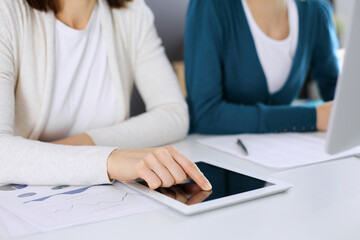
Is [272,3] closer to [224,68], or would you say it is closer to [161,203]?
[224,68]

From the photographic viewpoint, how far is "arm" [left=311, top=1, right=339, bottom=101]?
1.55 m

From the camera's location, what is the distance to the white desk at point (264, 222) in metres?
0.57

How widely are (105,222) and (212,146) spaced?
53cm

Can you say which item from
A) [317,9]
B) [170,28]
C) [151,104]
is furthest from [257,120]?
[170,28]

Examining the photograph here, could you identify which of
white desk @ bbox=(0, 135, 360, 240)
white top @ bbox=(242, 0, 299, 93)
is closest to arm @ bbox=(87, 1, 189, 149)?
white top @ bbox=(242, 0, 299, 93)

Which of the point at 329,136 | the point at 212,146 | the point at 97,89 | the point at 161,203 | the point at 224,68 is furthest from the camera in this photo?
the point at 224,68

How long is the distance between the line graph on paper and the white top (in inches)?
32.6

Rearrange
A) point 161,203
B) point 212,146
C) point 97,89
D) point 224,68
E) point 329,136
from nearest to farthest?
point 329,136 → point 161,203 → point 212,146 → point 97,89 → point 224,68

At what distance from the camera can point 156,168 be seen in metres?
0.74

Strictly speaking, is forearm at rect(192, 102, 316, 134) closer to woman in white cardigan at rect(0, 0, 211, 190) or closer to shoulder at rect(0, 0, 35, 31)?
woman in white cardigan at rect(0, 0, 211, 190)

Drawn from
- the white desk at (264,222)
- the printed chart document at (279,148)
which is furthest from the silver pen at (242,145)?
the white desk at (264,222)

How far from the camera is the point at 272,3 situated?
1.46 m

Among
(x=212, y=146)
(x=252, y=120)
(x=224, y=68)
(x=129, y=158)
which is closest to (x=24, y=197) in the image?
(x=129, y=158)

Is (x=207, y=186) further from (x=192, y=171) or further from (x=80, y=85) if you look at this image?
(x=80, y=85)
